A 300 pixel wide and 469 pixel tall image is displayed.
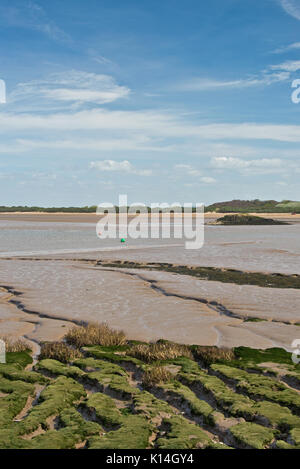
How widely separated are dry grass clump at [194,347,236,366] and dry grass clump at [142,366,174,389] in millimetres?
1402

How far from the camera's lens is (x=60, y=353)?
10180mm

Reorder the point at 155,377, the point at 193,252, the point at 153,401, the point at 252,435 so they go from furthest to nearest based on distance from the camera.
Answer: the point at 193,252
the point at 155,377
the point at 153,401
the point at 252,435

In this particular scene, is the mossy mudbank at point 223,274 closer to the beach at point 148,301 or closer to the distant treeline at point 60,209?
the beach at point 148,301

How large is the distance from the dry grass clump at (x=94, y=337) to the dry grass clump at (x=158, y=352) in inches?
32.9

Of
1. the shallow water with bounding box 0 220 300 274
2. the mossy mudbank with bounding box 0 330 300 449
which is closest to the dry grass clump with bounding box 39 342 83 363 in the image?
the mossy mudbank with bounding box 0 330 300 449

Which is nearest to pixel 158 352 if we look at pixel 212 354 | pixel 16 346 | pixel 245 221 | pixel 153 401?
pixel 212 354

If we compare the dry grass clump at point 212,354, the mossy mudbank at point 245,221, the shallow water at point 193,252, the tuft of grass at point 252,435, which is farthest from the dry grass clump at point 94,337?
the mossy mudbank at point 245,221

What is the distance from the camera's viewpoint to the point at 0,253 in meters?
31.1

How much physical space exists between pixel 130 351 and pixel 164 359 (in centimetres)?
85

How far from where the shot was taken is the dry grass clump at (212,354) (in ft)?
32.9

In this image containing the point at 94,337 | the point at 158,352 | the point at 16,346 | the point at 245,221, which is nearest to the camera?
the point at 158,352

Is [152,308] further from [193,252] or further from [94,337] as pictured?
[193,252]

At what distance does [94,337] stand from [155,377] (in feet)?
10.3
